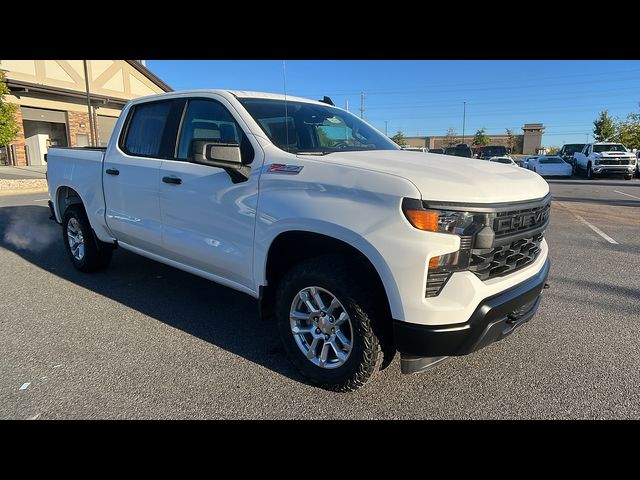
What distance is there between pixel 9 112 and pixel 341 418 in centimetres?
1788

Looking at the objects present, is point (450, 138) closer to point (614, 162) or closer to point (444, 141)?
point (444, 141)

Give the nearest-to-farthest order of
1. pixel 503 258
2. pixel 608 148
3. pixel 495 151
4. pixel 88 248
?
pixel 503 258
pixel 88 248
pixel 608 148
pixel 495 151

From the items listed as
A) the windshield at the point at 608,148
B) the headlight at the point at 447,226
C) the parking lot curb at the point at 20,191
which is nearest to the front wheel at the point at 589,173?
the windshield at the point at 608,148

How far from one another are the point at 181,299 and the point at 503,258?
10.3 ft

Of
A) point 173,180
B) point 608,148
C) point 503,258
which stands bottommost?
point 608,148

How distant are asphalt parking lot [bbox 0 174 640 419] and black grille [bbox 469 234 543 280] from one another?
803 millimetres

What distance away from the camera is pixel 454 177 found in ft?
8.32

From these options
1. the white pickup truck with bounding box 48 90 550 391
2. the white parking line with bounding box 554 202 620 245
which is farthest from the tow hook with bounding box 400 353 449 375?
the white parking line with bounding box 554 202 620 245

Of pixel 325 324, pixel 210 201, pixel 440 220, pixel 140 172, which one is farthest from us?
pixel 140 172

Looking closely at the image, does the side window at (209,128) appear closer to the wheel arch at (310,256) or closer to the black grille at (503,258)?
the wheel arch at (310,256)

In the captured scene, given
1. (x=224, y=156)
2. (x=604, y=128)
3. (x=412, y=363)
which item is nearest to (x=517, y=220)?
(x=412, y=363)

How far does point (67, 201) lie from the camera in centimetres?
543
